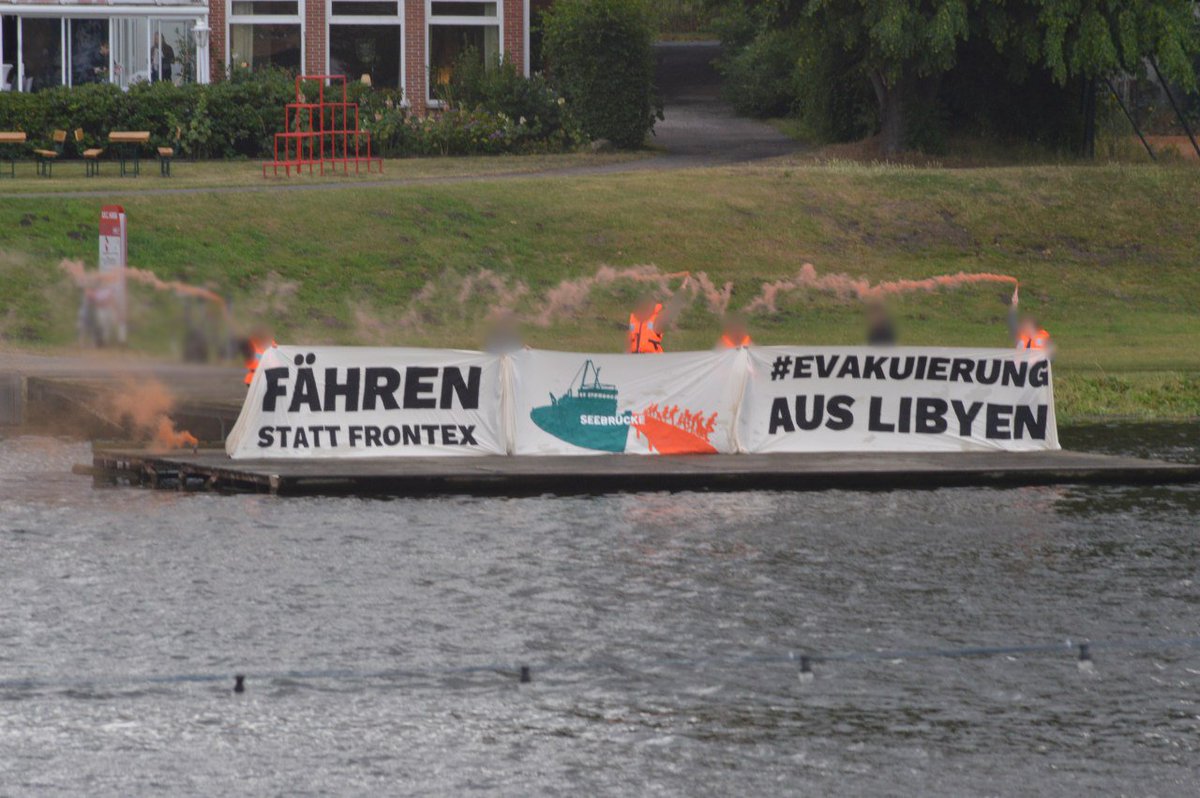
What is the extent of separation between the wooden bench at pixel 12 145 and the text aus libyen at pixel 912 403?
77.1ft

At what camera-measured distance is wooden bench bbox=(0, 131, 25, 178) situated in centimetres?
4100

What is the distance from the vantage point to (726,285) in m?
35.6

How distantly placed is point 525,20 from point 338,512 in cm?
3494

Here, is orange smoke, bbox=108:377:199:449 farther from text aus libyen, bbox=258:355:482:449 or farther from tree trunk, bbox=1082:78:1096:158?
tree trunk, bbox=1082:78:1096:158

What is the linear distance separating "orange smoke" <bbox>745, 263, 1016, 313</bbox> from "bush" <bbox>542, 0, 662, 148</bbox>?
12302 mm

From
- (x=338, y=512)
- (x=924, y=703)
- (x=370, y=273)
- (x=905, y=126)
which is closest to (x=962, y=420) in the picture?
(x=338, y=512)

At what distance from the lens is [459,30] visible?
2034 inches

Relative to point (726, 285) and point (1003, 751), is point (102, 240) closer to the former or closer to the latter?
point (726, 285)

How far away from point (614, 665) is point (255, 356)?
391 inches

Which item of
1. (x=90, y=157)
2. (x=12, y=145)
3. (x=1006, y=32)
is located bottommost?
(x=90, y=157)

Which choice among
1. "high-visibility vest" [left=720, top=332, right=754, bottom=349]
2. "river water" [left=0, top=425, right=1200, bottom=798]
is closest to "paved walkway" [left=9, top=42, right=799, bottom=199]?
"high-visibility vest" [left=720, top=332, right=754, bottom=349]

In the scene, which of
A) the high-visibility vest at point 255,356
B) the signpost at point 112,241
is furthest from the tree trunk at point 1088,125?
the high-visibility vest at point 255,356

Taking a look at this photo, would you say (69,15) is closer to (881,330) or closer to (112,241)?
(112,241)

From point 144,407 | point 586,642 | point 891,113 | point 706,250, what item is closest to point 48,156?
point 706,250
